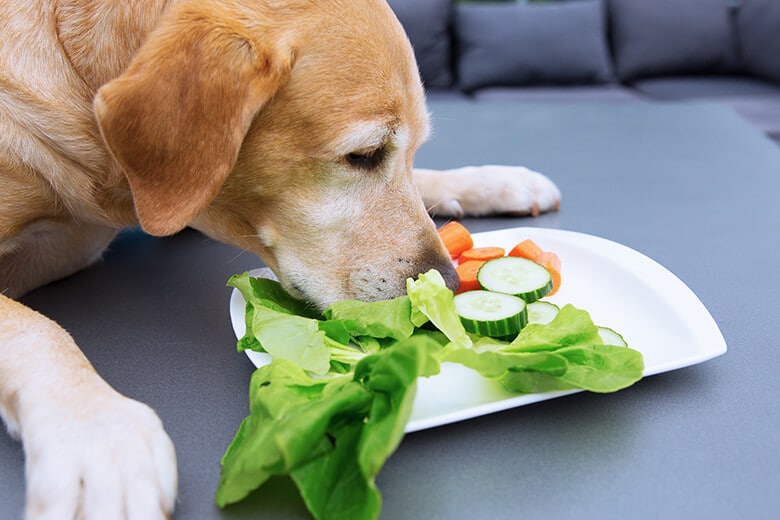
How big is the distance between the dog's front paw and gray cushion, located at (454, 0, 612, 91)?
4.43 m

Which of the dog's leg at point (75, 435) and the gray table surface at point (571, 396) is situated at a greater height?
the dog's leg at point (75, 435)

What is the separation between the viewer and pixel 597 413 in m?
0.87

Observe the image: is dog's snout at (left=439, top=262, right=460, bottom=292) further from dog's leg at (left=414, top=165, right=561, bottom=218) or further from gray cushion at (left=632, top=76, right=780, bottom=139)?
gray cushion at (left=632, top=76, right=780, bottom=139)

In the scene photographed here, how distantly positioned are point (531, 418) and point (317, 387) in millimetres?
257

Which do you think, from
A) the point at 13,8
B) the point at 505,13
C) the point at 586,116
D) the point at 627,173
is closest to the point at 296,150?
the point at 13,8

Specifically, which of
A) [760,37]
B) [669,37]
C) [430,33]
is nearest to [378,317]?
[430,33]

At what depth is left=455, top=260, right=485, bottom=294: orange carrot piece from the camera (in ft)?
4.02

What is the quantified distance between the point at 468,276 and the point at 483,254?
0.28 ft

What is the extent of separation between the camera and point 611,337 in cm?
96

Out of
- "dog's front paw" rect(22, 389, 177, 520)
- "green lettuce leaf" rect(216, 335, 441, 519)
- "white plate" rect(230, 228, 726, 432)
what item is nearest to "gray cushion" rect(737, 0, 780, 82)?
Answer: "white plate" rect(230, 228, 726, 432)

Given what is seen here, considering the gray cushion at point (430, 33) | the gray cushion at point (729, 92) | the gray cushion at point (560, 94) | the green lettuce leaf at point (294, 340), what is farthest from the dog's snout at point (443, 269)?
the gray cushion at point (430, 33)

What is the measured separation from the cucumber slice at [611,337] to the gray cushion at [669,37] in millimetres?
4644

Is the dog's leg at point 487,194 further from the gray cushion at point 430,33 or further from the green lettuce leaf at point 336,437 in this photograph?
the gray cushion at point 430,33

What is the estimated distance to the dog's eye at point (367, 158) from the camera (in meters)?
1.14
